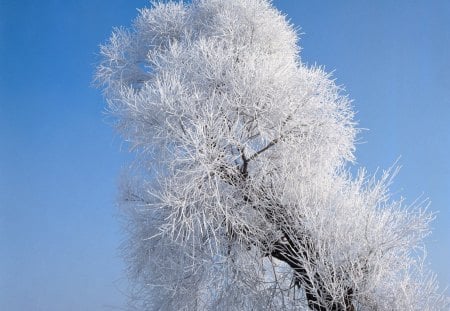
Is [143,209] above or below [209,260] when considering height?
above

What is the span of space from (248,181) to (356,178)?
4.94ft

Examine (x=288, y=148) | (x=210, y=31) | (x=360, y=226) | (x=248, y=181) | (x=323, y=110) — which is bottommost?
(x=360, y=226)

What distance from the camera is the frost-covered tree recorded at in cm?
710

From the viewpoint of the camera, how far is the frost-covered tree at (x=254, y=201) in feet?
23.3

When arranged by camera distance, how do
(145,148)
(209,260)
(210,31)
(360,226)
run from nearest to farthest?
(360,226)
(209,260)
(145,148)
(210,31)

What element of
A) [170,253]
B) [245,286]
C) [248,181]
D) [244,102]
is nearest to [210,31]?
[244,102]

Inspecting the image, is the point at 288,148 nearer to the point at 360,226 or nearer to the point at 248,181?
the point at 248,181

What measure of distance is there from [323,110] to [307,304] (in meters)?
2.91

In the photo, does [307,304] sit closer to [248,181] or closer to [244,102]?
[248,181]

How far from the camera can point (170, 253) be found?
8258mm

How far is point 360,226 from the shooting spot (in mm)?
7262

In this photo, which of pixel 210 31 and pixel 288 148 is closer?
pixel 288 148

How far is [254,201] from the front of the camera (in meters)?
7.86

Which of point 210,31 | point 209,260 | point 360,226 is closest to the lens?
point 360,226
